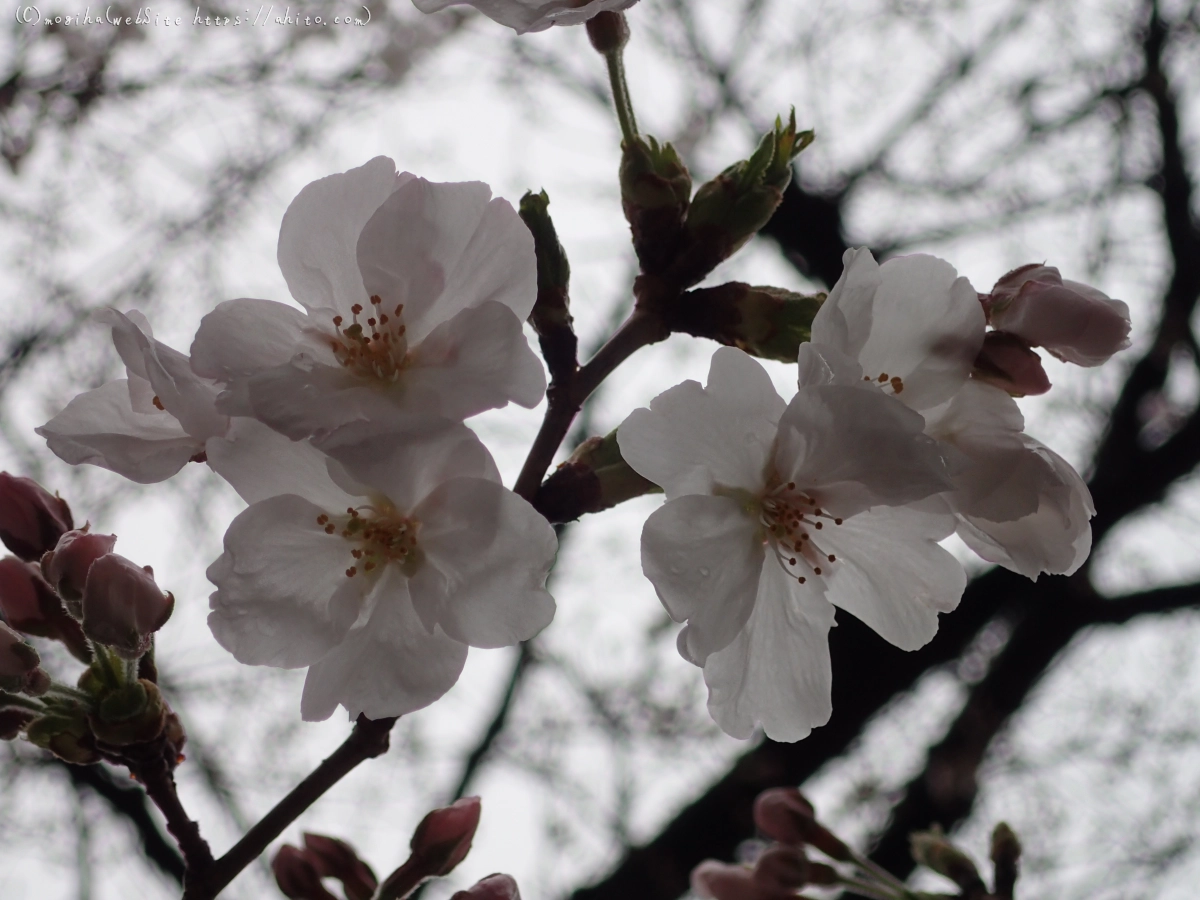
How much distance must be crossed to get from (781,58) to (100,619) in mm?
4026

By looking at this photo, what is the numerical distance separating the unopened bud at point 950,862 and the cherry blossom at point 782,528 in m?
0.76

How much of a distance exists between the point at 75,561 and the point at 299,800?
1.02 ft

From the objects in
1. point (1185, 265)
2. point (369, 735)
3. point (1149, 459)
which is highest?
point (369, 735)

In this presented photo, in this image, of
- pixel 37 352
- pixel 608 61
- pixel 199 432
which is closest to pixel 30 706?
pixel 199 432

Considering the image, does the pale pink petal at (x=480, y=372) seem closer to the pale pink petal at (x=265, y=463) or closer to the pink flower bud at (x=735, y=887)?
the pale pink petal at (x=265, y=463)

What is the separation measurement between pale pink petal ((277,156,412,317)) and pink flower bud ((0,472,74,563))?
1.25 ft

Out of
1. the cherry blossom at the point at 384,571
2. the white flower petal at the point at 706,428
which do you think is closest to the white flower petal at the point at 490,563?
the cherry blossom at the point at 384,571

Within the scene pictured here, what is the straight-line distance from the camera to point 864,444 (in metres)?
0.82

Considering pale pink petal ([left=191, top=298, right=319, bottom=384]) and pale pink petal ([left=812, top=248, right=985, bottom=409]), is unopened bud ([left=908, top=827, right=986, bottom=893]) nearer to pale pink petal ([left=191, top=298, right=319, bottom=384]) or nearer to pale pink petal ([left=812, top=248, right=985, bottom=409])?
pale pink petal ([left=812, top=248, right=985, bottom=409])

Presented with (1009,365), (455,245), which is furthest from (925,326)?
(455,245)

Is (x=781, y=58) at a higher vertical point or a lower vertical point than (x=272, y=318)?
lower

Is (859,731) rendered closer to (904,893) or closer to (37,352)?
(904,893)

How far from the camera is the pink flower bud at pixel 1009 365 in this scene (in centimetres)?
89

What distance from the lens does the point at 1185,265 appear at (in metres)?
4.14
